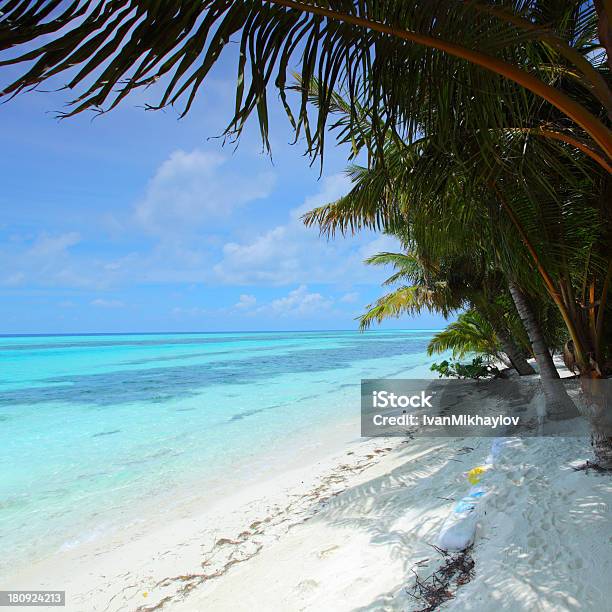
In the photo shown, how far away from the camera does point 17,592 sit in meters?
3.83

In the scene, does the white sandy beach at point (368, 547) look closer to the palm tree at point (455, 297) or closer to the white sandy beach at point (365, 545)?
the white sandy beach at point (365, 545)

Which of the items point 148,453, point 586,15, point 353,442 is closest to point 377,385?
point 353,442

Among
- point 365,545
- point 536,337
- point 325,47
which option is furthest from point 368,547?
point 536,337

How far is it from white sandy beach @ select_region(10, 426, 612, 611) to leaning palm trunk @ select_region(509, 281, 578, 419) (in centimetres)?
106

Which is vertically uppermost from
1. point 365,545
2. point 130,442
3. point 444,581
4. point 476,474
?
point 476,474

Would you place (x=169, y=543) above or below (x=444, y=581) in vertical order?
below

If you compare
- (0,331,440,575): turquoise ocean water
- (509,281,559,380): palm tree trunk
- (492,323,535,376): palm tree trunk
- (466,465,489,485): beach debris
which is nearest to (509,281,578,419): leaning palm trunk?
(509,281,559,380): palm tree trunk

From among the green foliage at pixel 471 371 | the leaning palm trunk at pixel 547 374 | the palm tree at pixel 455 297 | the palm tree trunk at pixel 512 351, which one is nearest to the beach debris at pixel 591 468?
the leaning palm trunk at pixel 547 374

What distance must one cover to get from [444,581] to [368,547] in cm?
81

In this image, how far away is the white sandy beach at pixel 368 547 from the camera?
2377 mm

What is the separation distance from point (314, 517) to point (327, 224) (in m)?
4.29

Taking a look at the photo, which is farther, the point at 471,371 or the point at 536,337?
the point at 471,371

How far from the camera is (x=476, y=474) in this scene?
4094mm

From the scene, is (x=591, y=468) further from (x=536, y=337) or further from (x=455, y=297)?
(x=455, y=297)
